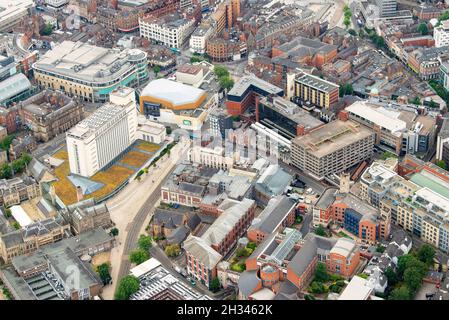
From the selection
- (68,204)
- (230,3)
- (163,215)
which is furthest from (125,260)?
(230,3)

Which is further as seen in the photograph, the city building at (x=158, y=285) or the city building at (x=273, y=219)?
the city building at (x=273, y=219)

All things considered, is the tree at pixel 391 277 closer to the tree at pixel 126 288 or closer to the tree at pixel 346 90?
the tree at pixel 126 288

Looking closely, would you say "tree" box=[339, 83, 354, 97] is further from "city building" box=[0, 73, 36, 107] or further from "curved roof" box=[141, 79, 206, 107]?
"city building" box=[0, 73, 36, 107]

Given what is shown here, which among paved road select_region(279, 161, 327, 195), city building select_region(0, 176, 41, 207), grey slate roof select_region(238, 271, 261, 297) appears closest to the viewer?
grey slate roof select_region(238, 271, 261, 297)

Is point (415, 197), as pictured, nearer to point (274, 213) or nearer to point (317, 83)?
point (274, 213)

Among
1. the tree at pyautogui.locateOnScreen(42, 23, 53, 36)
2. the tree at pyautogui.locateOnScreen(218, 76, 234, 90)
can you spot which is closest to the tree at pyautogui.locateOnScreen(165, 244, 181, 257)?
the tree at pyautogui.locateOnScreen(218, 76, 234, 90)

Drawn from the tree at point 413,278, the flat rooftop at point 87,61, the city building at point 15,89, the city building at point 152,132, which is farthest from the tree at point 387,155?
the city building at point 15,89
